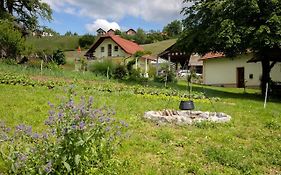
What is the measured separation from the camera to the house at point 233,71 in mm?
33375

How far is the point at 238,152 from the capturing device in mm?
7215

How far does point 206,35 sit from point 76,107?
17.6 meters

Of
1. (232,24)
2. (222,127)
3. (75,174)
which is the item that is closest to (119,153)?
(75,174)

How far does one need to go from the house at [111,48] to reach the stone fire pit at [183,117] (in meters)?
34.9

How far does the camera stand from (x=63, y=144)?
14.8 ft

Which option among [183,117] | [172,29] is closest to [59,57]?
[183,117]

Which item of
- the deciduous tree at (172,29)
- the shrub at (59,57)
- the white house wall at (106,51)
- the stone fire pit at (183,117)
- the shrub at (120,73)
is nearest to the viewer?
the stone fire pit at (183,117)

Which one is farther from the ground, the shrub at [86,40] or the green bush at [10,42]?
the shrub at [86,40]

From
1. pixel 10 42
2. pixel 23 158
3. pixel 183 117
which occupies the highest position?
pixel 10 42

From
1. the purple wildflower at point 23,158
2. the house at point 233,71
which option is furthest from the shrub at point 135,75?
the purple wildflower at point 23,158

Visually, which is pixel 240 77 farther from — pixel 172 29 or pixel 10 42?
pixel 172 29

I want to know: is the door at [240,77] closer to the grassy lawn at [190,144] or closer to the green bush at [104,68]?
the green bush at [104,68]

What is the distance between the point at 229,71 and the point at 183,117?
27624 mm

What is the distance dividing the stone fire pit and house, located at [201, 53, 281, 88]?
73.9ft
